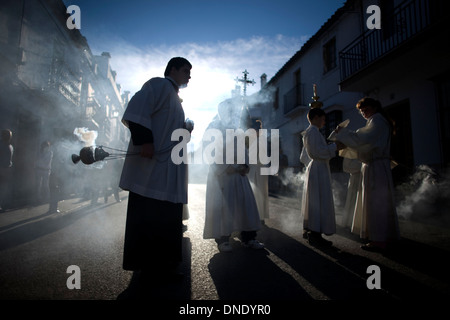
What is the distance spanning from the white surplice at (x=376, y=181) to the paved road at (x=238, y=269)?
0.28 meters

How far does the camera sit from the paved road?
178 cm

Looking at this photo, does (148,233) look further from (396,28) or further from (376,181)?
(396,28)

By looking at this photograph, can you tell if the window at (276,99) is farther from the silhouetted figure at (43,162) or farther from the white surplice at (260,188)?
the silhouetted figure at (43,162)

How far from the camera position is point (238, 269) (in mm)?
2295

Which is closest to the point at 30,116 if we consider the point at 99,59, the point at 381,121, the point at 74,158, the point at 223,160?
the point at 74,158

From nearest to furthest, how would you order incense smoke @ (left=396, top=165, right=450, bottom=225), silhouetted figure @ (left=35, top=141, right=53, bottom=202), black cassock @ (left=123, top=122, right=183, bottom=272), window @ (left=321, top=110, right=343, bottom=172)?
black cassock @ (left=123, top=122, right=183, bottom=272) → incense smoke @ (left=396, top=165, right=450, bottom=225) → silhouetted figure @ (left=35, top=141, right=53, bottom=202) → window @ (left=321, top=110, right=343, bottom=172)

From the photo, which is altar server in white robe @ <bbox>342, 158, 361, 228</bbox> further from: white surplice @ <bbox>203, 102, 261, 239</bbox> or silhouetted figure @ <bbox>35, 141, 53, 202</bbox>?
silhouetted figure @ <bbox>35, 141, 53, 202</bbox>

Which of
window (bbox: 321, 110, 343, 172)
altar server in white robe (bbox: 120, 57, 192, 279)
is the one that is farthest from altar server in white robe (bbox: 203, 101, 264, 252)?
window (bbox: 321, 110, 343, 172)

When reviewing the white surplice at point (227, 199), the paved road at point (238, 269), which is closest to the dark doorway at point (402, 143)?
the paved road at point (238, 269)

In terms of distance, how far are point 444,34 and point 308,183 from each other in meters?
6.01

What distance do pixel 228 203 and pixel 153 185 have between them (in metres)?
1.30

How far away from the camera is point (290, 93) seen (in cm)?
1580

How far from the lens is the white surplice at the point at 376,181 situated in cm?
294

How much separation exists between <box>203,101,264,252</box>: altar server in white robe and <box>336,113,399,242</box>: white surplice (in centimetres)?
132
